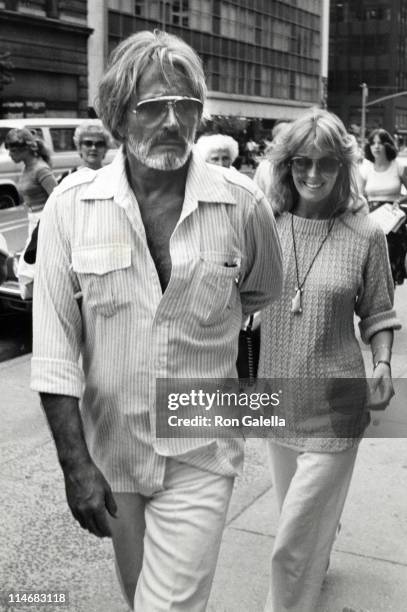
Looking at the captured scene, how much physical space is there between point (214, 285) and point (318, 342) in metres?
0.88

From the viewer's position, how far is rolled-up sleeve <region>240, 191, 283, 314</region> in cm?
245

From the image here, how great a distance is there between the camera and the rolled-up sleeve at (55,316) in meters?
2.22

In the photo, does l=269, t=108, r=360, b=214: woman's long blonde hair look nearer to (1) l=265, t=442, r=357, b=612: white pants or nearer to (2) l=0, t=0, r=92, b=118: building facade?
(1) l=265, t=442, r=357, b=612: white pants

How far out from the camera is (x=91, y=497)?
213 centimetres

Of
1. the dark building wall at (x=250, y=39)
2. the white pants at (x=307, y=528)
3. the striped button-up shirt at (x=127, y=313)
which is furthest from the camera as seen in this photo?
the dark building wall at (x=250, y=39)

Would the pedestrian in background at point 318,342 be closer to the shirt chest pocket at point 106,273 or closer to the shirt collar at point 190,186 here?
the shirt collar at point 190,186

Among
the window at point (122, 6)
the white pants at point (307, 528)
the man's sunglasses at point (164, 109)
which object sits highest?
the window at point (122, 6)

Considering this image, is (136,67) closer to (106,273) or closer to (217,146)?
(106,273)

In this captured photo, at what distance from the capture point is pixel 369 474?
15.2 ft

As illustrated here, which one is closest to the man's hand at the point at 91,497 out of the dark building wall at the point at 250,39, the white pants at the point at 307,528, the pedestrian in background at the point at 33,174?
the white pants at the point at 307,528

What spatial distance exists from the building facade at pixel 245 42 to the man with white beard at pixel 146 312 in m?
40.0

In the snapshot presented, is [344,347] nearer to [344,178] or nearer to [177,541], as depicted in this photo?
[344,178]

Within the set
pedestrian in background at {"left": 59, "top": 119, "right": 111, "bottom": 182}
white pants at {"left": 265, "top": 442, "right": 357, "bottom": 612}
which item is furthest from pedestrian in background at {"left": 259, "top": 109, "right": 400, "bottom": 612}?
pedestrian in background at {"left": 59, "top": 119, "right": 111, "bottom": 182}

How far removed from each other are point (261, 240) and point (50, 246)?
55cm
